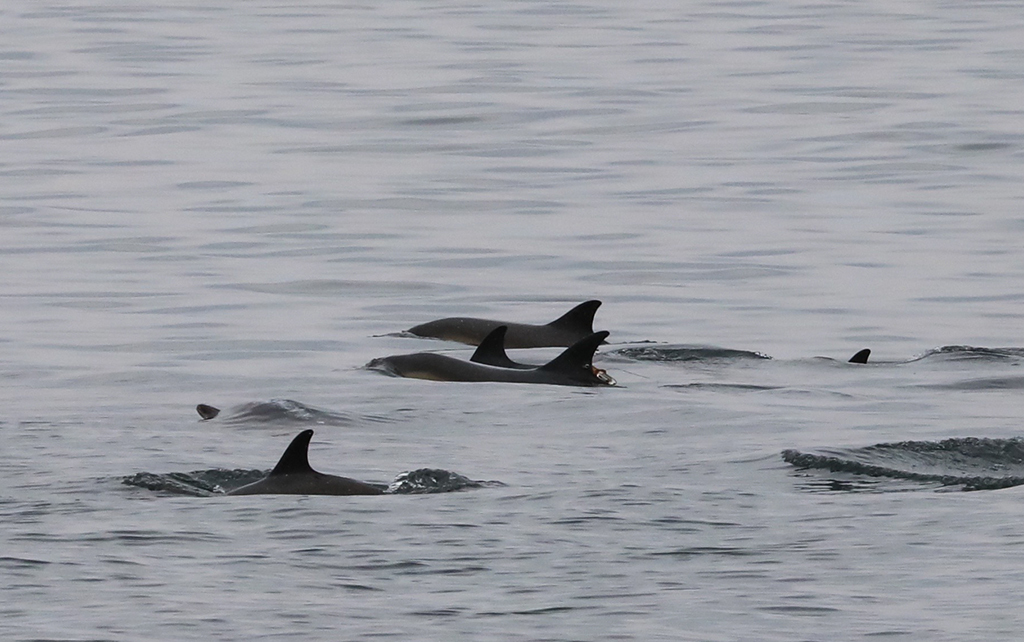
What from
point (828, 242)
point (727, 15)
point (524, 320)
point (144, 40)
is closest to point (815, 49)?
point (727, 15)

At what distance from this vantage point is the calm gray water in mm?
9203

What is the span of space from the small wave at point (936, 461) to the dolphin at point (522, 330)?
4.58 metres

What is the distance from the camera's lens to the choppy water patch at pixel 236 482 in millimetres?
10930

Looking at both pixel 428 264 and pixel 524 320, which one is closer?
pixel 524 320

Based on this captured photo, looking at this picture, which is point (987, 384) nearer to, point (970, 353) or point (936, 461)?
point (970, 353)

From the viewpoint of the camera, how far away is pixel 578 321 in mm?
16594

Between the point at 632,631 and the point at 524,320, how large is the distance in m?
10.1

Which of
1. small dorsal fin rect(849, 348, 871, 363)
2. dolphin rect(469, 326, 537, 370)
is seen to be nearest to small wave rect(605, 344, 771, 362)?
small dorsal fin rect(849, 348, 871, 363)

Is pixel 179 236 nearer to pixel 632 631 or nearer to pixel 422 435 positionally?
pixel 422 435

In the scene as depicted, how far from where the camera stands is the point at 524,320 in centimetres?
1856

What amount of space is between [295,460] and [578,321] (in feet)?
20.2

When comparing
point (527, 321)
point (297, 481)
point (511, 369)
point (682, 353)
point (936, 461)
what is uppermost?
point (297, 481)

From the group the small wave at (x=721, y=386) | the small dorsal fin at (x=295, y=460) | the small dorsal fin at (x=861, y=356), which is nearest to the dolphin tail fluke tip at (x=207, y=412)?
the small dorsal fin at (x=295, y=460)

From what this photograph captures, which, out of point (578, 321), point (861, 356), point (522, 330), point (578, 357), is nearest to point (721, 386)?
point (578, 357)
